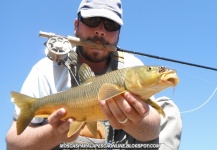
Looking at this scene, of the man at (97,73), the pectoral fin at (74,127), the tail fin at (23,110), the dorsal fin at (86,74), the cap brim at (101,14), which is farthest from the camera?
the cap brim at (101,14)

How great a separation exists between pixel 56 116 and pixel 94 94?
554mm

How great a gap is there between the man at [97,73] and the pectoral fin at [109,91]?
1.71 feet

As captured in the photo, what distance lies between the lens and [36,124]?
18.2ft

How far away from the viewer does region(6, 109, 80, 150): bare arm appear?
4738 millimetres

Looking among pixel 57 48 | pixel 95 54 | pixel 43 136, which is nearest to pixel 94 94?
pixel 43 136

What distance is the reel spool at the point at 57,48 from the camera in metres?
5.59

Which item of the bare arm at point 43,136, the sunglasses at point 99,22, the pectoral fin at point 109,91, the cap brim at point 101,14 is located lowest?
the bare arm at point 43,136

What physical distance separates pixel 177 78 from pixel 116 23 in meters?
2.46

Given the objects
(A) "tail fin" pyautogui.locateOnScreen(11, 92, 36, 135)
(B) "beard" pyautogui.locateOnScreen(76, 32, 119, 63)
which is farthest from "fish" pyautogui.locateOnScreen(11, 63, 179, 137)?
(B) "beard" pyautogui.locateOnScreen(76, 32, 119, 63)

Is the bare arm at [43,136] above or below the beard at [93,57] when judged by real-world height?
below

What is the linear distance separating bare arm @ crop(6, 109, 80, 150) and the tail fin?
26 cm

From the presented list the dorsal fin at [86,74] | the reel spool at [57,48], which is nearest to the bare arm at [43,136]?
the dorsal fin at [86,74]

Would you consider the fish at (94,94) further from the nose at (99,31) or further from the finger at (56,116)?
the nose at (99,31)

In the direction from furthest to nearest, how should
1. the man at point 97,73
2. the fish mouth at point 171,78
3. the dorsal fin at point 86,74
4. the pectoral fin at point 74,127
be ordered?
the man at point 97,73 < the dorsal fin at point 86,74 < the pectoral fin at point 74,127 < the fish mouth at point 171,78
